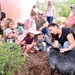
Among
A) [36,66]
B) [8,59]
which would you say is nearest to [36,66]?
[36,66]

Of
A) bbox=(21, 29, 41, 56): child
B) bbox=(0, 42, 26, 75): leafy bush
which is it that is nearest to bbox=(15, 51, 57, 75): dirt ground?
bbox=(21, 29, 41, 56): child

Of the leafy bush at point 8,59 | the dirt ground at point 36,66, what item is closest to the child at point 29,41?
the dirt ground at point 36,66

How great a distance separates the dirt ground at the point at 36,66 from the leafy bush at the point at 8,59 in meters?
0.64

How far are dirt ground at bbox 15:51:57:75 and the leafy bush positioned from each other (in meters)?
0.64

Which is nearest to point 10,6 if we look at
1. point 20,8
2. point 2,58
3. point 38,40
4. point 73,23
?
point 20,8

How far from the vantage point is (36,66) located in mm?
5449

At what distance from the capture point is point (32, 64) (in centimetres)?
550

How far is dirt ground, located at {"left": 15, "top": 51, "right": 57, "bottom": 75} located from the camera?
5.13 meters

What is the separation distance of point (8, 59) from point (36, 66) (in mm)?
1639

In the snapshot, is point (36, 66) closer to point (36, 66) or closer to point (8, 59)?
point (36, 66)

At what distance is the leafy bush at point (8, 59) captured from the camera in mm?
3802

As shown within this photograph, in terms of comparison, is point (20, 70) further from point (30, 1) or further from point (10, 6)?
point (30, 1)

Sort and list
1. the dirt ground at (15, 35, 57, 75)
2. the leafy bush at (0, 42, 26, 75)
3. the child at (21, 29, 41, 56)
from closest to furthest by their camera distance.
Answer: the leafy bush at (0, 42, 26, 75)
the dirt ground at (15, 35, 57, 75)
the child at (21, 29, 41, 56)

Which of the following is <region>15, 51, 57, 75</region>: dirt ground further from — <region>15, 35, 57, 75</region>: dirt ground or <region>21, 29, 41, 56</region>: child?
<region>21, 29, 41, 56</region>: child
